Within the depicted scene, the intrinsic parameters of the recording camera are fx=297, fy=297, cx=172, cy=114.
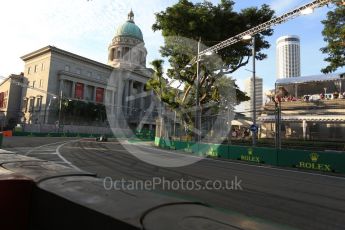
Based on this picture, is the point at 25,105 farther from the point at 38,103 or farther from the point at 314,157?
the point at 314,157

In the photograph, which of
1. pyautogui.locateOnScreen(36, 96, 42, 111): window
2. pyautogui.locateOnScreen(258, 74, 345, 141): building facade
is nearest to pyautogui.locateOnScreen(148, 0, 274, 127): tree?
pyautogui.locateOnScreen(258, 74, 345, 141): building facade

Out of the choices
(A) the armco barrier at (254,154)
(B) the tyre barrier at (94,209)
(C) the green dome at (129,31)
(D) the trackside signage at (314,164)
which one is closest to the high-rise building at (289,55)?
(C) the green dome at (129,31)

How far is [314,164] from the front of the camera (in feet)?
55.6

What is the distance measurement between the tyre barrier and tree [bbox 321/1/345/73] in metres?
22.0

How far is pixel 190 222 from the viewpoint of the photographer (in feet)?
7.17

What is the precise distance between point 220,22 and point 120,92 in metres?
70.7

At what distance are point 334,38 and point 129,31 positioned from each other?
3493 inches

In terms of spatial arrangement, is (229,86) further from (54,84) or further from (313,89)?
(54,84)

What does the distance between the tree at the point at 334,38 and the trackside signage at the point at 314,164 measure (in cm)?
819

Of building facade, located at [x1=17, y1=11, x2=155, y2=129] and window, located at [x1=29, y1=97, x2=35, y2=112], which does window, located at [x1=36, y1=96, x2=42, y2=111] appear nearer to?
building facade, located at [x1=17, y1=11, x2=155, y2=129]

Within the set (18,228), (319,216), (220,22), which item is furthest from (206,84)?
(18,228)

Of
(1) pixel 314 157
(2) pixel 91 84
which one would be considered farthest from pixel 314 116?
(2) pixel 91 84

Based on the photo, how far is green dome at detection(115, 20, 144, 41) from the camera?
102250 mm

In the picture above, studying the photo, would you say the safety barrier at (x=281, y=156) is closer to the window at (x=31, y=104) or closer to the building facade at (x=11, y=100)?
the window at (x=31, y=104)
